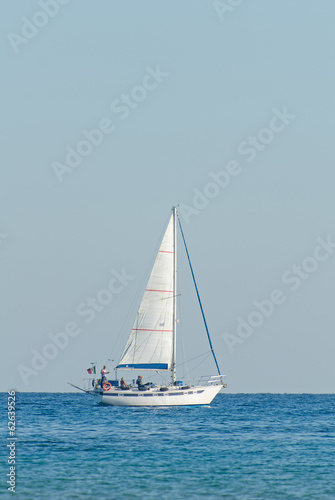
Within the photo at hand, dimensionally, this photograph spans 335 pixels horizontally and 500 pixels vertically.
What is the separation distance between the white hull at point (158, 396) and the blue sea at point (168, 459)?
39.1 ft

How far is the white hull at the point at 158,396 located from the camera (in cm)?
7619

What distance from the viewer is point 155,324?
79.0 meters

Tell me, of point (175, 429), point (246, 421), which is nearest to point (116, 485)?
point (175, 429)

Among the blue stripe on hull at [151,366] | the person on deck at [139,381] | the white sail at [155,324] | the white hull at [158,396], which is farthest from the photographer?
the white sail at [155,324]

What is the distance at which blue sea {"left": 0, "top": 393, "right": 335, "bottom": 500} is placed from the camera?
33.5 meters

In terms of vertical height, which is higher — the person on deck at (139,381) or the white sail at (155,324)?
the white sail at (155,324)

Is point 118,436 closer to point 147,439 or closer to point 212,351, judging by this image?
point 147,439

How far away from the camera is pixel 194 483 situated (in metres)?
35.2

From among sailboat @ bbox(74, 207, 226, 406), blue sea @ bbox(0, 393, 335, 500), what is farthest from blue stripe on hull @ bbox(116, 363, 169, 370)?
blue sea @ bbox(0, 393, 335, 500)

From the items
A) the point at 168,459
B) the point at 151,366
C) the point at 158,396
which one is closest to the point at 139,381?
the point at 151,366

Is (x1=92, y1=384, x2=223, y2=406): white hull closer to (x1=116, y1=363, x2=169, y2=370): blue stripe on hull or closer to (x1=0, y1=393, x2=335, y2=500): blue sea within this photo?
(x1=116, y1=363, x2=169, y2=370): blue stripe on hull

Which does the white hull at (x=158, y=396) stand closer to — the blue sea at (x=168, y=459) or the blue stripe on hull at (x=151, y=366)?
the blue stripe on hull at (x=151, y=366)

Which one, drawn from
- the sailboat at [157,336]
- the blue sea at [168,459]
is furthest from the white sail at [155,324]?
the blue sea at [168,459]

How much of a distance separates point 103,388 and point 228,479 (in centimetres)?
4382
